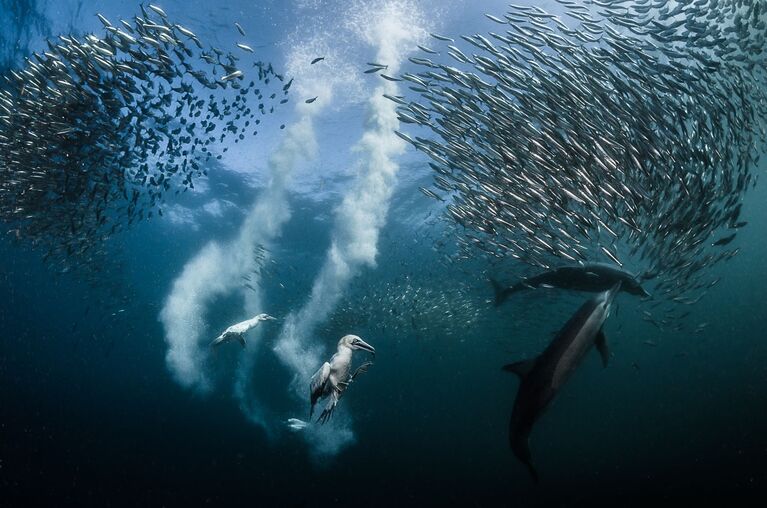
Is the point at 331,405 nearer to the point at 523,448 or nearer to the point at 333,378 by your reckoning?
the point at 333,378

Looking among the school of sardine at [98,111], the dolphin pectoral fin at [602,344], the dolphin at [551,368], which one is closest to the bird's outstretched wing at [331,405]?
the dolphin at [551,368]

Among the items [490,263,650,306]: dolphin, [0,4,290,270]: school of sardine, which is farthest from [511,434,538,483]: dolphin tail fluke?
[0,4,290,270]: school of sardine

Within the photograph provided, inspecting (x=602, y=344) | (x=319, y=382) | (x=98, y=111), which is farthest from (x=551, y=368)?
(x=98, y=111)

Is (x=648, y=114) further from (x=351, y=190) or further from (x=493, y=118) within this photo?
(x=351, y=190)

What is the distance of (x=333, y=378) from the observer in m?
4.10

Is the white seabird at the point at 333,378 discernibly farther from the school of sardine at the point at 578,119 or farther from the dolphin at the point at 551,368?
the school of sardine at the point at 578,119

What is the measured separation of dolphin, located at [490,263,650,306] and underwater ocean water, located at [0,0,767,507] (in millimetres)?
61

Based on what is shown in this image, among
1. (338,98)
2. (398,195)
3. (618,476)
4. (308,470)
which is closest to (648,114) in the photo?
(338,98)

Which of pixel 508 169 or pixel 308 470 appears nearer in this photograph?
pixel 508 169

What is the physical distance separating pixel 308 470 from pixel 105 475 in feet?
35.8

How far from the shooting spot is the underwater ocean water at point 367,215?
7.44 metres

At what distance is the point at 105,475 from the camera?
1895 centimetres

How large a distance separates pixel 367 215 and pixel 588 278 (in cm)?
1916

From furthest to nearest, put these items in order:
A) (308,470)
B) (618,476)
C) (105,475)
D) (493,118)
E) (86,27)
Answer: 1. (618,476)
2. (308,470)
3. (105,475)
4. (86,27)
5. (493,118)
